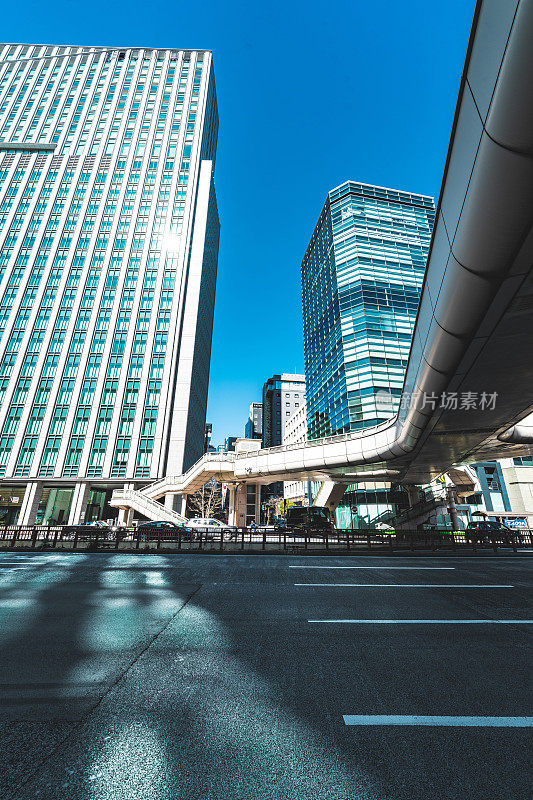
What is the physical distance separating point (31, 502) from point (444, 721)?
61.4m

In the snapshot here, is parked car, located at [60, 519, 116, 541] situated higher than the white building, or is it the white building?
the white building

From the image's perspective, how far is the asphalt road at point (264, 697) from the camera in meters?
2.80

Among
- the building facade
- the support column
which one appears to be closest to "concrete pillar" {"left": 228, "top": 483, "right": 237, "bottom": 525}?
the support column

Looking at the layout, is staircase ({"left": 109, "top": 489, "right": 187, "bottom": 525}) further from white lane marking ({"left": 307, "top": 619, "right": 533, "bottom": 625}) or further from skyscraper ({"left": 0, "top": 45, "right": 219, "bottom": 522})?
white lane marking ({"left": 307, "top": 619, "right": 533, "bottom": 625})

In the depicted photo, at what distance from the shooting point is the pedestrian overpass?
439 centimetres

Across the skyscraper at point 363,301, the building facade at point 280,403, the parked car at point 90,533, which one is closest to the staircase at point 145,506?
the parked car at point 90,533

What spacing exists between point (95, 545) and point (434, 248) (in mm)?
A: 21754

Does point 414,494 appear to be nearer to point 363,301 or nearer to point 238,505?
point 238,505

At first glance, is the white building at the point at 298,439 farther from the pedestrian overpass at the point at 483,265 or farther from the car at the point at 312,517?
the pedestrian overpass at the point at 483,265

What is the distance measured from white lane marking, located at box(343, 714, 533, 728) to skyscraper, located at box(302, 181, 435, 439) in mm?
47456

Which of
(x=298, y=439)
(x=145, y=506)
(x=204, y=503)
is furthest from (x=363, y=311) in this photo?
(x=298, y=439)

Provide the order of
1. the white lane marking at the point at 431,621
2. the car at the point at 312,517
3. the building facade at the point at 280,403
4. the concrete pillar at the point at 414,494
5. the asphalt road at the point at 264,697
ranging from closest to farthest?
1. the asphalt road at the point at 264,697
2. the white lane marking at the point at 431,621
3. the car at the point at 312,517
4. the concrete pillar at the point at 414,494
5. the building facade at the point at 280,403

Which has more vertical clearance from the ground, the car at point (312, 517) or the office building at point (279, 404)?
the office building at point (279, 404)

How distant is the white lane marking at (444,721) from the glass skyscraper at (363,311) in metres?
44.4
